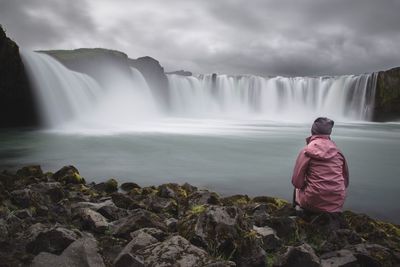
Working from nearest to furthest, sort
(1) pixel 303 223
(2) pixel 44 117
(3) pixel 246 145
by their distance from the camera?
(1) pixel 303 223
(3) pixel 246 145
(2) pixel 44 117

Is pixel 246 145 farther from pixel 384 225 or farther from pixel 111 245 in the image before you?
pixel 111 245

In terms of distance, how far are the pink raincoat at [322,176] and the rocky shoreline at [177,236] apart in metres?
0.23

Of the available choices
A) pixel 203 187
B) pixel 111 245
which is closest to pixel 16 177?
pixel 203 187

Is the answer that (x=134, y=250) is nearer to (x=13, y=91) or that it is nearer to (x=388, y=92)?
(x=13, y=91)

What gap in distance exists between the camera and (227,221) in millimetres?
4102

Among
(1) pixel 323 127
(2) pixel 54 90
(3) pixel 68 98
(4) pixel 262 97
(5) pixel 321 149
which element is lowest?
(5) pixel 321 149

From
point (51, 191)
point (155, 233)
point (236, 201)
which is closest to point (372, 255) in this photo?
point (155, 233)

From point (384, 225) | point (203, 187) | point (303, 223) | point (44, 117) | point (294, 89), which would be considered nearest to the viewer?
point (303, 223)

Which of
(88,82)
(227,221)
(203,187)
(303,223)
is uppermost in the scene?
(88,82)

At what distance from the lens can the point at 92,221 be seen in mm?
4984

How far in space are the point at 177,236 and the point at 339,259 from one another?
2.10 m

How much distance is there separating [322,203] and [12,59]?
2351 cm

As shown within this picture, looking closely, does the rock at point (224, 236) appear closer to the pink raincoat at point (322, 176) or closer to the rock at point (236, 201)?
the pink raincoat at point (322, 176)

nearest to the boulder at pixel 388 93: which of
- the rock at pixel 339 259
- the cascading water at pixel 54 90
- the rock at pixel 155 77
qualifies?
the rock at pixel 155 77
